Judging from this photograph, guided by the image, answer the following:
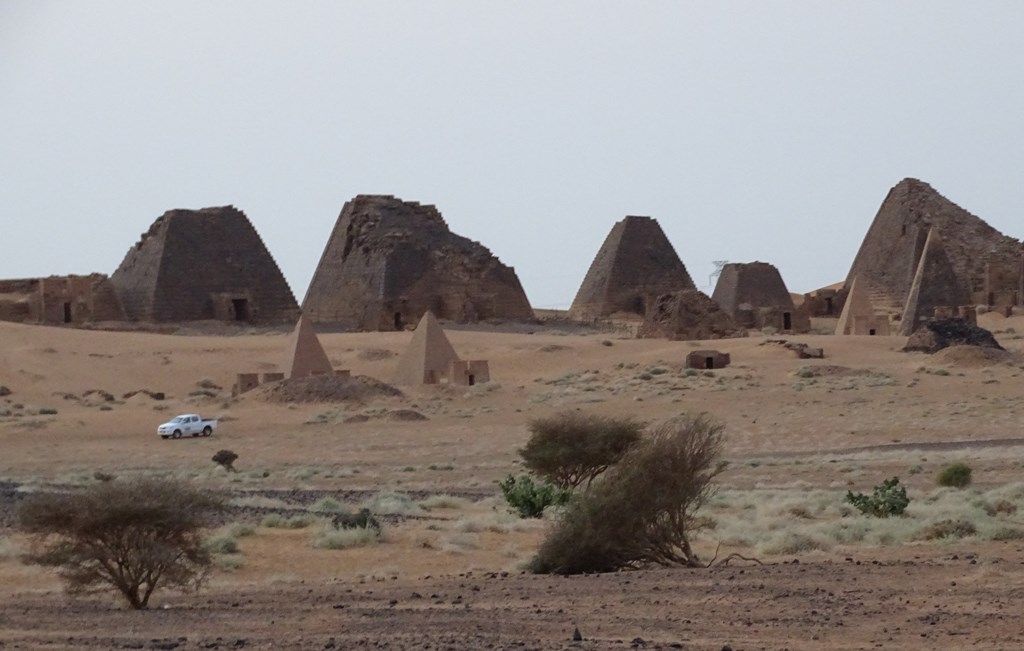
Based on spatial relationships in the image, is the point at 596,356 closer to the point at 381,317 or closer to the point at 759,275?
the point at 381,317

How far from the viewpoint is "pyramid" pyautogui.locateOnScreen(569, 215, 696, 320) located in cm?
6372

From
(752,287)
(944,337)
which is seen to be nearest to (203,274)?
(752,287)

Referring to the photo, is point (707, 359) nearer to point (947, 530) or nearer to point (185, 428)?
point (185, 428)

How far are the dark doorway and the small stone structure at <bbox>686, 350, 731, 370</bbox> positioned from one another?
2135cm

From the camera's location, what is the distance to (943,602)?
998 cm

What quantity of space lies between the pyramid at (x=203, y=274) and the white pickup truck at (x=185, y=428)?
24251 millimetres

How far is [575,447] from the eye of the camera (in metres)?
21.0

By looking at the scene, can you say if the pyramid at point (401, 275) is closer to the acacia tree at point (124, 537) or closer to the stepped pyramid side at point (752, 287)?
the stepped pyramid side at point (752, 287)

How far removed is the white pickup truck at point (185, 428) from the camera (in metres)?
32.1

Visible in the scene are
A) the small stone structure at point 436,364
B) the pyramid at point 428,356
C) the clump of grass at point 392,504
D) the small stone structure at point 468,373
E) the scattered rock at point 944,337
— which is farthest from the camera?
the scattered rock at point 944,337

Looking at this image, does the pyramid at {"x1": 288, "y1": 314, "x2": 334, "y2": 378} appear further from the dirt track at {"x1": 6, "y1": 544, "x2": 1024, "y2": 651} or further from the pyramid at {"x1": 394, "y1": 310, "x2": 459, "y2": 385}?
the dirt track at {"x1": 6, "y1": 544, "x2": 1024, "y2": 651}

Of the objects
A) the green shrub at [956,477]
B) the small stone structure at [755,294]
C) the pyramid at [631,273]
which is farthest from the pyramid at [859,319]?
the green shrub at [956,477]

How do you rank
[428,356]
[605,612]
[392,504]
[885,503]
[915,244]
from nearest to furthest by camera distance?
1. [605,612]
2. [885,503]
3. [392,504]
4. [428,356]
5. [915,244]

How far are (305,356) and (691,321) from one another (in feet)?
50.7
